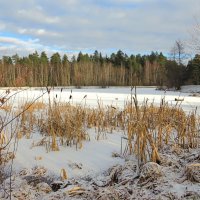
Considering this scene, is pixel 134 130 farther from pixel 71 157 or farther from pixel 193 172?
pixel 193 172

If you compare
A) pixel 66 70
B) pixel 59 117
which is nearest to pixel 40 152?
pixel 59 117

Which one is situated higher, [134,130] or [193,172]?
[134,130]

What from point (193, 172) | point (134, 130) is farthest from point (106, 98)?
point (193, 172)

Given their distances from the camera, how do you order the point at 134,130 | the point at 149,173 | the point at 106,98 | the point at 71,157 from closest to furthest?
the point at 149,173 < the point at 71,157 < the point at 134,130 < the point at 106,98

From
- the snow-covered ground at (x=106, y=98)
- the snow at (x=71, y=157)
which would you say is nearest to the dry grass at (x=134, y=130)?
the snow at (x=71, y=157)

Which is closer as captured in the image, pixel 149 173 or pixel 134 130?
pixel 149 173

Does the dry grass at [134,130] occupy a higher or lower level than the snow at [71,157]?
higher

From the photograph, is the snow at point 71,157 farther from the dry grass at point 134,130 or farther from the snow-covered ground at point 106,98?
the snow-covered ground at point 106,98

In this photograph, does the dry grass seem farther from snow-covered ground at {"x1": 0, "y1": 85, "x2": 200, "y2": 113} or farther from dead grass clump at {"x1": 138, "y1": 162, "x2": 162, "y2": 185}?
snow-covered ground at {"x1": 0, "y1": 85, "x2": 200, "y2": 113}

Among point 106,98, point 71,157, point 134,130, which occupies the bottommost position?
point 71,157

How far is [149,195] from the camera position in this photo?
2781 millimetres

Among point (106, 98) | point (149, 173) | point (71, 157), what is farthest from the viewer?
point (106, 98)

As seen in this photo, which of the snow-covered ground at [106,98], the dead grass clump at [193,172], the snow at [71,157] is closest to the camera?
the dead grass clump at [193,172]

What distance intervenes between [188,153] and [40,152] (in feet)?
5.91
